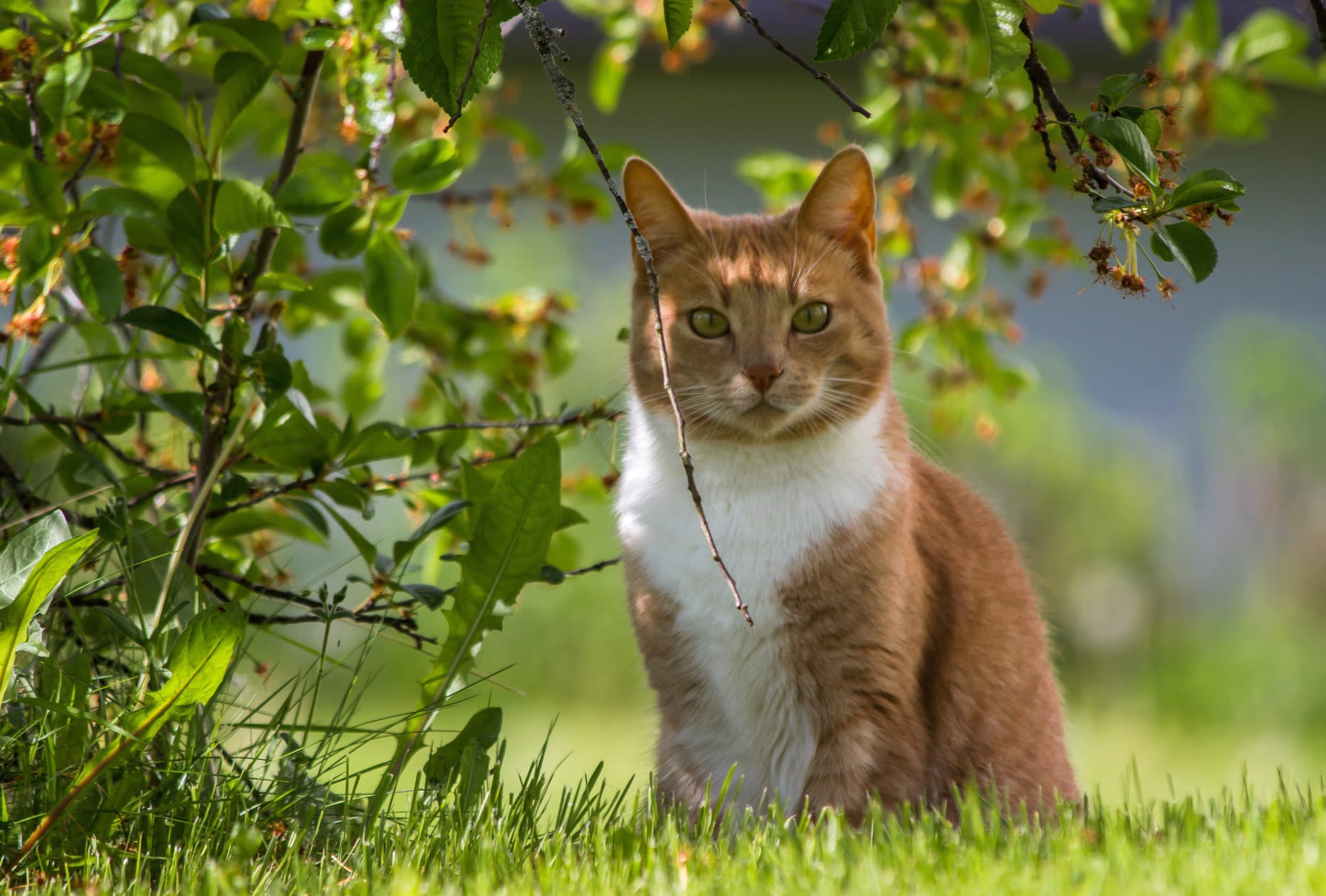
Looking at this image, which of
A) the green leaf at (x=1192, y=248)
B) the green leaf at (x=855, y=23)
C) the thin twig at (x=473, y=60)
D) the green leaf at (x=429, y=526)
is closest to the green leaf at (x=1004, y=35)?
the green leaf at (x=855, y=23)

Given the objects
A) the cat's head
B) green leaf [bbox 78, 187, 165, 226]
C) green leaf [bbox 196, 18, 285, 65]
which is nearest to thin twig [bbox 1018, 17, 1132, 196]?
the cat's head

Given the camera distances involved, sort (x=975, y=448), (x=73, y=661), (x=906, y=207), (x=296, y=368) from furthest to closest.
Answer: (x=975, y=448)
(x=906, y=207)
(x=296, y=368)
(x=73, y=661)

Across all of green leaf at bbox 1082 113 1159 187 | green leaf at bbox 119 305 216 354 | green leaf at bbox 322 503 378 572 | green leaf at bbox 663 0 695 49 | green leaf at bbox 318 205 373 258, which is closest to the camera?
green leaf at bbox 1082 113 1159 187

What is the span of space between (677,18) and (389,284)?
0.63m

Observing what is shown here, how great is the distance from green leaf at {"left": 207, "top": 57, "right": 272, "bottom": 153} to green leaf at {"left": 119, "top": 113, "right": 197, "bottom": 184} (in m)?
0.07

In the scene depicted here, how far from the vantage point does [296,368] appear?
2.03 m

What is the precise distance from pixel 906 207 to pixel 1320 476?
259 centimetres

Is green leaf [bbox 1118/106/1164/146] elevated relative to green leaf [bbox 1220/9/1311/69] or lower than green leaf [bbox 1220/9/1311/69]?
lower

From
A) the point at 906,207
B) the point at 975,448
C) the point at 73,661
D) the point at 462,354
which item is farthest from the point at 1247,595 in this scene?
the point at 73,661

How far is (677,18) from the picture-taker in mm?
1323

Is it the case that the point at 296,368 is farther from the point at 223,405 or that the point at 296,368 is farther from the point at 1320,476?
the point at 1320,476

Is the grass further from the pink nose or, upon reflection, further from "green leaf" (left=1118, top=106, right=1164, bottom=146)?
"green leaf" (left=1118, top=106, right=1164, bottom=146)

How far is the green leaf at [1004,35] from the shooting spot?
4.10 feet

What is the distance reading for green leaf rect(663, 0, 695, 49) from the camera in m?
1.32
